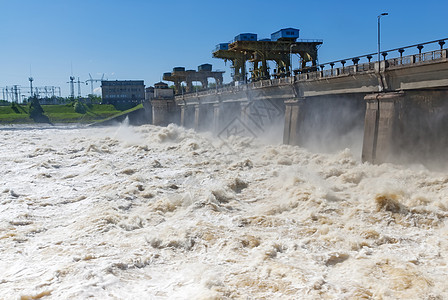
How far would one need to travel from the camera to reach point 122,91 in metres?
127

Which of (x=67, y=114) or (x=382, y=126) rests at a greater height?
(x=67, y=114)

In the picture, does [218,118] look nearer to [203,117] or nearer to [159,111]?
[203,117]

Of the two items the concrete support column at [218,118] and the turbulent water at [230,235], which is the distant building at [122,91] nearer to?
the concrete support column at [218,118]

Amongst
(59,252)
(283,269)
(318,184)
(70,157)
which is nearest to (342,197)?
(318,184)

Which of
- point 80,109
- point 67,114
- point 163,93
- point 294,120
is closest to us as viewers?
point 294,120

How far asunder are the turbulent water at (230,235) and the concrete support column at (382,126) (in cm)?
115

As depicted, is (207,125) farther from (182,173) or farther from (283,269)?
A: (283,269)

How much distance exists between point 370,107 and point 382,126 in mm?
1410

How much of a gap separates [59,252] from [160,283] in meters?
3.61

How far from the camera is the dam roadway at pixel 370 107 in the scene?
20.4m

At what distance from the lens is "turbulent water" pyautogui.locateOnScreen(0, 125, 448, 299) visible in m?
9.27

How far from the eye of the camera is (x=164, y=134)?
146 ft

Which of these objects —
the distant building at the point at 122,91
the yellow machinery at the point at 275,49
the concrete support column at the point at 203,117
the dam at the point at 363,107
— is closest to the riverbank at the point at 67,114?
the distant building at the point at 122,91

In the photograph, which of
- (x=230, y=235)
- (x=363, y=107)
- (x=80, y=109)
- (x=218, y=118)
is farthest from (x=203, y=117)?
(x=80, y=109)
